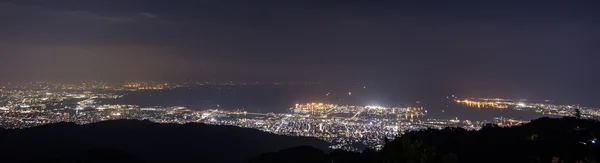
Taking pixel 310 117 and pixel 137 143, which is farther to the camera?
pixel 310 117

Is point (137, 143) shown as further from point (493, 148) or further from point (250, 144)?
point (493, 148)

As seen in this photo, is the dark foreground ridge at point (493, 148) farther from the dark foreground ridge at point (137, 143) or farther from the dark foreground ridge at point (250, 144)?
the dark foreground ridge at point (137, 143)

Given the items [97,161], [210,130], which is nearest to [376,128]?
[210,130]

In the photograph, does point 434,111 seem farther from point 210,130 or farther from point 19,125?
point 19,125

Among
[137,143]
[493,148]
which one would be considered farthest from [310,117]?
[493,148]

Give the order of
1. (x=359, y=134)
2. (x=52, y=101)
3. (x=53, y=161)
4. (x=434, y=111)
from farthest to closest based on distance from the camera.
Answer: (x=52, y=101) → (x=434, y=111) → (x=359, y=134) → (x=53, y=161)

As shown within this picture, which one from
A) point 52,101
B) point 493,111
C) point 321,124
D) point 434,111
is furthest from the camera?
point 52,101
